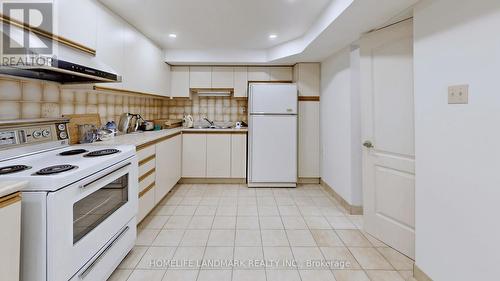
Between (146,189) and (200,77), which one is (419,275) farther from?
(200,77)

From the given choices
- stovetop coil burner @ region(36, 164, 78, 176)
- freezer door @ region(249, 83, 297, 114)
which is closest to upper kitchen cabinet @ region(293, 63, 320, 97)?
freezer door @ region(249, 83, 297, 114)

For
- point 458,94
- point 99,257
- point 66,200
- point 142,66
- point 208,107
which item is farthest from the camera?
point 208,107

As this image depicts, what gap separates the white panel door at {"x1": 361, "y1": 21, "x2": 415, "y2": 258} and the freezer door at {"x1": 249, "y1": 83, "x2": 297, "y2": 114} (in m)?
1.58

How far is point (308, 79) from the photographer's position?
4.12 meters

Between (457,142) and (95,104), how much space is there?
10.7 feet

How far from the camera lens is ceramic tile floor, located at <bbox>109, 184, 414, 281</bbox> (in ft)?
5.99

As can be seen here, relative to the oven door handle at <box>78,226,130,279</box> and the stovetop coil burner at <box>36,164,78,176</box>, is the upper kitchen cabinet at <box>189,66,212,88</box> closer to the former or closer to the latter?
the oven door handle at <box>78,226,130,279</box>

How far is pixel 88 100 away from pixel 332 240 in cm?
291

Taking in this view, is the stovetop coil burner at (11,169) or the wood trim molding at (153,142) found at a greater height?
the wood trim molding at (153,142)

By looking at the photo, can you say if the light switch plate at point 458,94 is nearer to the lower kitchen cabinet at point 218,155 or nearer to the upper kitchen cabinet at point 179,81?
the lower kitchen cabinet at point 218,155

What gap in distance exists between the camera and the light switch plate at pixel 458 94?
137 cm

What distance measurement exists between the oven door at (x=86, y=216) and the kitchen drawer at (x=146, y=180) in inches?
18.6

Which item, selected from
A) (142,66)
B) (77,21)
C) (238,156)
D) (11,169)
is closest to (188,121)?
(238,156)

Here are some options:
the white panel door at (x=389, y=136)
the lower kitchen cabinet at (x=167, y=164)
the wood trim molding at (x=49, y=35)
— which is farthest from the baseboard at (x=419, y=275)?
the wood trim molding at (x=49, y=35)
